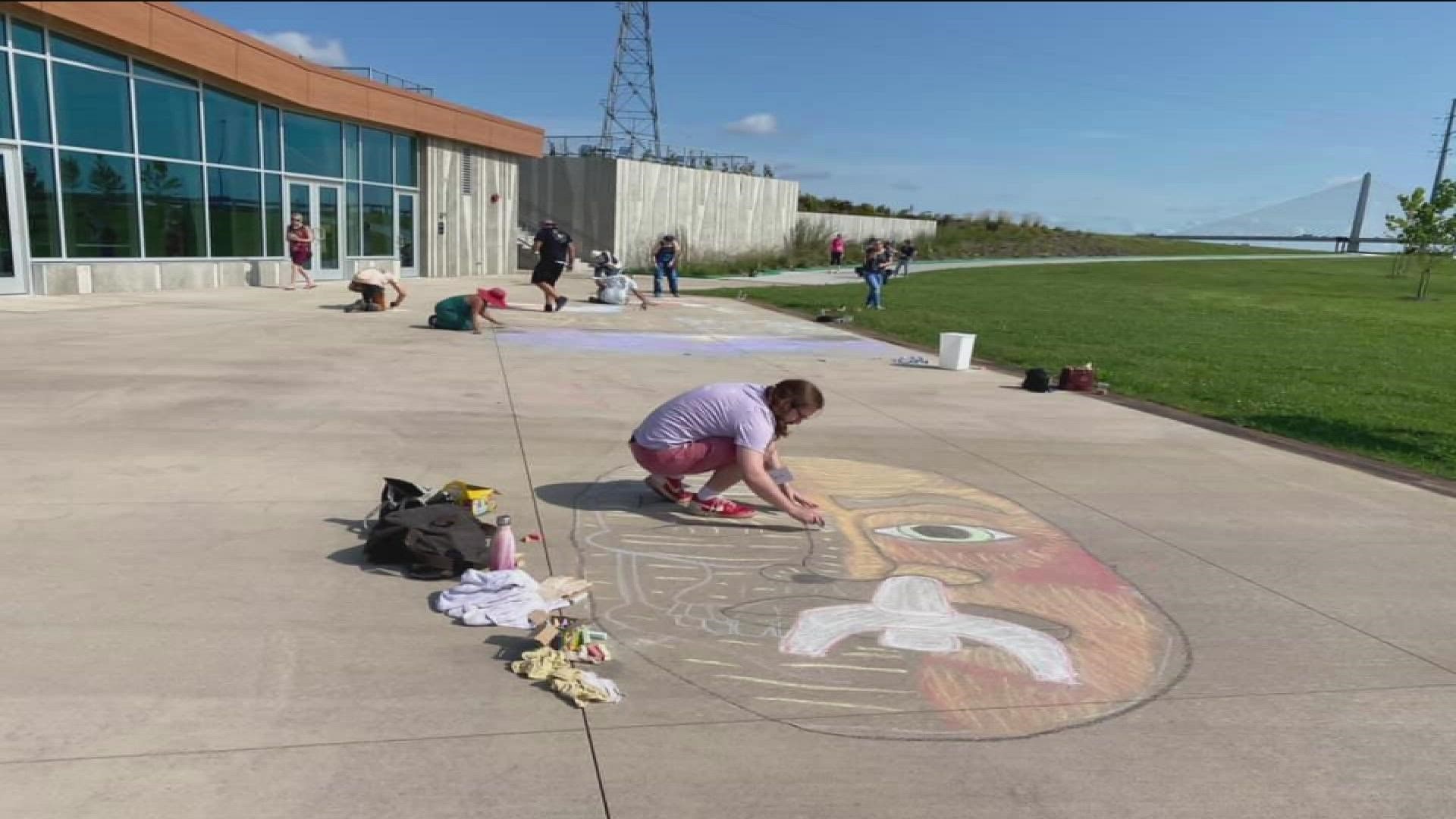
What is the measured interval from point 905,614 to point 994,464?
329 cm

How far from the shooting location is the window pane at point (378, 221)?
23594 millimetres

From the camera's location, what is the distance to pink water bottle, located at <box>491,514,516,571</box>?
4.27m

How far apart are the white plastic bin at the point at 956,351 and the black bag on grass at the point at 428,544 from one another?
893cm

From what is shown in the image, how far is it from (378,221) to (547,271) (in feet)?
A: 28.2

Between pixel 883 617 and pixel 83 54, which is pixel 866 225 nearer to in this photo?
pixel 83 54

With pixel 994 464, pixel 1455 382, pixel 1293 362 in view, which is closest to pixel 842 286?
pixel 1293 362

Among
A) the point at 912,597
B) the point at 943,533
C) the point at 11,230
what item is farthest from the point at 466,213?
the point at 912,597

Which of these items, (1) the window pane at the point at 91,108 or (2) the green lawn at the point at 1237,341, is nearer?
(2) the green lawn at the point at 1237,341

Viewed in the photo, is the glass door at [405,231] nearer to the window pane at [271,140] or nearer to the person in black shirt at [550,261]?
the window pane at [271,140]

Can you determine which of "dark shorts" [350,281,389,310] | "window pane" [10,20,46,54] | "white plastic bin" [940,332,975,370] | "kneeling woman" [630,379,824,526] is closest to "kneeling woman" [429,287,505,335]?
"dark shorts" [350,281,389,310]

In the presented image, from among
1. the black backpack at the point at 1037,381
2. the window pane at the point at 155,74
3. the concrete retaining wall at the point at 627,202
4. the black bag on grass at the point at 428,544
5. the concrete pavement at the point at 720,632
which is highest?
the window pane at the point at 155,74

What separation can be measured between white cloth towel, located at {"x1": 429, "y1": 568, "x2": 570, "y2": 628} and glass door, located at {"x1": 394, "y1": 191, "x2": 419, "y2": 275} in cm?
2252

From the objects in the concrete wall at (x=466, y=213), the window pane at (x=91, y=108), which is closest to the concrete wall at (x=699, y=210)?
the concrete wall at (x=466, y=213)

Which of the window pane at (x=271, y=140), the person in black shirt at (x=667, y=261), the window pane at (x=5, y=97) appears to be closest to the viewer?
the window pane at (x=5, y=97)
